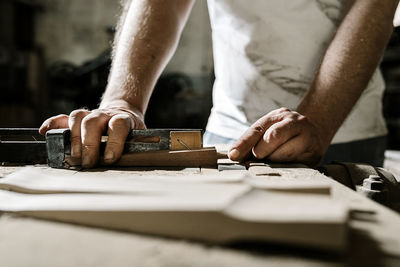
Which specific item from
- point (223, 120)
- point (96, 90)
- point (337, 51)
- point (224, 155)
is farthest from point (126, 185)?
point (96, 90)

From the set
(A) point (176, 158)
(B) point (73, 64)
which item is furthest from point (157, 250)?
(B) point (73, 64)

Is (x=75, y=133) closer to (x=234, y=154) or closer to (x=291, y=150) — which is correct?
(x=234, y=154)

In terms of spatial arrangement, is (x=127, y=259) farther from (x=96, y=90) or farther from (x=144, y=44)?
(x=96, y=90)

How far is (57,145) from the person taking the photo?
99 centimetres

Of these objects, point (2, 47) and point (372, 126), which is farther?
point (2, 47)

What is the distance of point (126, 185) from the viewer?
606 millimetres

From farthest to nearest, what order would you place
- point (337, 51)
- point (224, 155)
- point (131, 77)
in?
point (131, 77) → point (337, 51) → point (224, 155)

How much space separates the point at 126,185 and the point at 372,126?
151 cm

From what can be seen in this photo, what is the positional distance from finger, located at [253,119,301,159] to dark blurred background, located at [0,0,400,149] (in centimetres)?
558

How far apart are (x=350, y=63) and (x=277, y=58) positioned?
0.48 m

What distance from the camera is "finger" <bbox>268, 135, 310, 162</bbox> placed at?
41.4 inches

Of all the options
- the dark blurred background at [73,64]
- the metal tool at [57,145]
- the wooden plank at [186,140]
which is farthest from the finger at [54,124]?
the dark blurred background at [73,64]

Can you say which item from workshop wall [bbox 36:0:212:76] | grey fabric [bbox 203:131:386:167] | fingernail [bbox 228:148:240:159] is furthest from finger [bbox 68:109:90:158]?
workshop wall [bbox 36:0:212:76]

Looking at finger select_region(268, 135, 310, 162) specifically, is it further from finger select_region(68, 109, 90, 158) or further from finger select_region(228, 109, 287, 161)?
finger select_region(68, 109, 90, 158)
